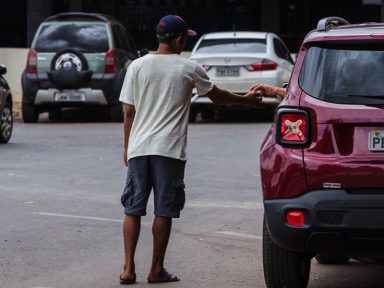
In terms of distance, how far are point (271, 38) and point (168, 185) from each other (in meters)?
14.0

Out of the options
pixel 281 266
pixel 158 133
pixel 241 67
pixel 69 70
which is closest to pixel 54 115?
pixel 69 70

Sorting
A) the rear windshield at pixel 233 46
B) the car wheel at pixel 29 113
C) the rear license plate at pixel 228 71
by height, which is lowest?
the car wheel at pixel 29 113

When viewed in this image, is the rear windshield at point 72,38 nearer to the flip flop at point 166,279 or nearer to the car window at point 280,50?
the car window at point 280,50

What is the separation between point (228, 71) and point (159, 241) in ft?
41.9

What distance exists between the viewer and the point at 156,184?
23.6ft

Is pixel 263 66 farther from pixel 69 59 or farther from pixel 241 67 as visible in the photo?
pixel 69 59

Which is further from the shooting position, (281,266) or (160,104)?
(160,104)

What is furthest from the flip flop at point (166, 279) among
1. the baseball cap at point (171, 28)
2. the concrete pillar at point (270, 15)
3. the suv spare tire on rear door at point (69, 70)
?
the concrete pillar at point (270, 15)

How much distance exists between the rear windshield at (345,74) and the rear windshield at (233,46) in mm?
13949

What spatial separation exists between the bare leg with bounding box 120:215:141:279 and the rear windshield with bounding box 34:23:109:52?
13.1m

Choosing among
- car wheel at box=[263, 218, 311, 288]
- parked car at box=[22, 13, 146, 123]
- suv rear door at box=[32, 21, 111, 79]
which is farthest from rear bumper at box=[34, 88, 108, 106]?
car wheel at box=[263, 218, 311, 288]

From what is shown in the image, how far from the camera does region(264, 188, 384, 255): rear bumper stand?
6023 millimetres

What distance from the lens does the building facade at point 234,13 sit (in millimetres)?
31094

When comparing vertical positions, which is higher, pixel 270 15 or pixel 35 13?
pixel 35 13
